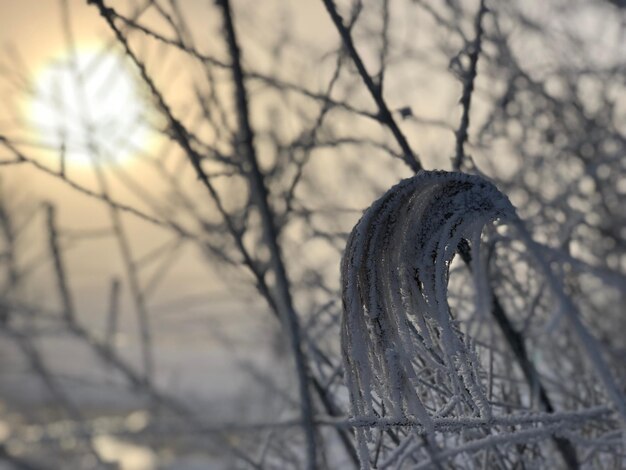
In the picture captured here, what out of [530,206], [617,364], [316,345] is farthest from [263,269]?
[530,206]

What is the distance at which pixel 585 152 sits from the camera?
222 inches

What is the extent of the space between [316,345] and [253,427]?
1.58 meters

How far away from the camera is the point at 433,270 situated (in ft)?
5.31

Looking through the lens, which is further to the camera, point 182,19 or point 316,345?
point 316,345

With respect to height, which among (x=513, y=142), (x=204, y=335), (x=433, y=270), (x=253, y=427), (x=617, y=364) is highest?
(x=513, y=142)

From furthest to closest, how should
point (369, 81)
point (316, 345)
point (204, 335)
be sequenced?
point (204, 335)
point (316, 345)
point (369, 81)

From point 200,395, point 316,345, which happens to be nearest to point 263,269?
point 316,345

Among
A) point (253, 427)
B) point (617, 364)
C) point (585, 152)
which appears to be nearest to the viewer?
point (253, 427)

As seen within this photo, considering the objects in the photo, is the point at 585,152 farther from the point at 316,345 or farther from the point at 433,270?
the point at 433,270

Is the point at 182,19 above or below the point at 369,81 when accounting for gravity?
above

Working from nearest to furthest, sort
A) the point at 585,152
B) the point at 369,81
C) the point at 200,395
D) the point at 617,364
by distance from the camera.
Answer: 1. the point at 369,81
2. the point at 617,364
3. the point at 585,152
4. the point at 200,395

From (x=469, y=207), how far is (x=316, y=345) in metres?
1.51

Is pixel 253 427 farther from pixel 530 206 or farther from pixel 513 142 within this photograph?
pixel 513 142

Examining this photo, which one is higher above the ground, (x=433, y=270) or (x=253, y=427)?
(x=433, y=270)
